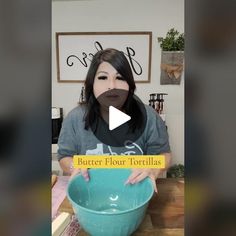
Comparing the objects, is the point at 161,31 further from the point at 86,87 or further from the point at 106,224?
the point at 106,224

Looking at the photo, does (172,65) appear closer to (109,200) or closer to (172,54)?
(172,54)

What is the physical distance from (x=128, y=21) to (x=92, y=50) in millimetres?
71

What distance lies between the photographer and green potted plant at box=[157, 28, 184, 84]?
39 centimetres

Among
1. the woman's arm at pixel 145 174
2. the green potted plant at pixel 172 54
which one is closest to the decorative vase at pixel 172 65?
the green potted plant at pixel 172 54

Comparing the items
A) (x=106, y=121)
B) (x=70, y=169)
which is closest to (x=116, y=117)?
(x=106, y=121)

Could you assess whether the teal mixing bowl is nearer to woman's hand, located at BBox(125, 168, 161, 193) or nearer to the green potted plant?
woman's hand, located at BBox(125, 168, 161, 193)

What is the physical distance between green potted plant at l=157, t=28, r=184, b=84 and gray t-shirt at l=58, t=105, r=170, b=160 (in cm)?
7

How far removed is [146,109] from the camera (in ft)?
1.48

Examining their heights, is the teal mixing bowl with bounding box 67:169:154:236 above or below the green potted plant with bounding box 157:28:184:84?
below

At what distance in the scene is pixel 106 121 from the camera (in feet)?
1.41

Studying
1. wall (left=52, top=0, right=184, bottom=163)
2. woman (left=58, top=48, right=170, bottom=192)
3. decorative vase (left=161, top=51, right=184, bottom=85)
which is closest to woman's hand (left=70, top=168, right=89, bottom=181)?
woman (left=58, top=48, right=170, bottom=192)

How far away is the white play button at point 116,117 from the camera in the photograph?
423 mm

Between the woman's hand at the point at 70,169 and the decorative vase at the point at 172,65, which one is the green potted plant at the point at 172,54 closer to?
the decorative vase at the point at 172,65
